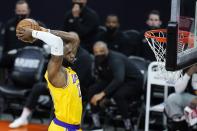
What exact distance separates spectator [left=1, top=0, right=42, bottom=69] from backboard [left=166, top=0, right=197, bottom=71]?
479cm

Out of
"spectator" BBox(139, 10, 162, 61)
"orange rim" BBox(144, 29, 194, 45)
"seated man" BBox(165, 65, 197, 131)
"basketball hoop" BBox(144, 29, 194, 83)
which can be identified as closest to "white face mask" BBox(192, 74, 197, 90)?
"seated man" BBox(165, 65, 197, 131)

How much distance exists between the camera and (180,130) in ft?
30.0

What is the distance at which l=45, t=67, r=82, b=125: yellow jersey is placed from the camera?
6523 mm

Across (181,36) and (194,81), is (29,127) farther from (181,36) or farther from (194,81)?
(181,36)

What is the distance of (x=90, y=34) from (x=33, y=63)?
1179mm

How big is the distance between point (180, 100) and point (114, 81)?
1186 millimetres

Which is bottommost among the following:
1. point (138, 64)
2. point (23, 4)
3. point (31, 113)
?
point (31, 113)

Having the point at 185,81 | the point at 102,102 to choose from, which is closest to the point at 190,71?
the point at 185,81

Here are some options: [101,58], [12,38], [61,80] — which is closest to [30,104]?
[101,58]

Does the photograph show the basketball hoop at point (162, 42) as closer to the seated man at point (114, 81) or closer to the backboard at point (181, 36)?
the backboard at point (181, 36)

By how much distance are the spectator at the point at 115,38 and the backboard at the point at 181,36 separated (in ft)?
13.4

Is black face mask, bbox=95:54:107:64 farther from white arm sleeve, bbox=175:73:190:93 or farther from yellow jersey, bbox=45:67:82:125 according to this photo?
yellow jersey, bbox=45:67:82:125

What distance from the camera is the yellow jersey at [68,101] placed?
257 inches

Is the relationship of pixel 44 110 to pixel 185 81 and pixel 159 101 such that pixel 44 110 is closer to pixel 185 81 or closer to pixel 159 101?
pixel 159 101
